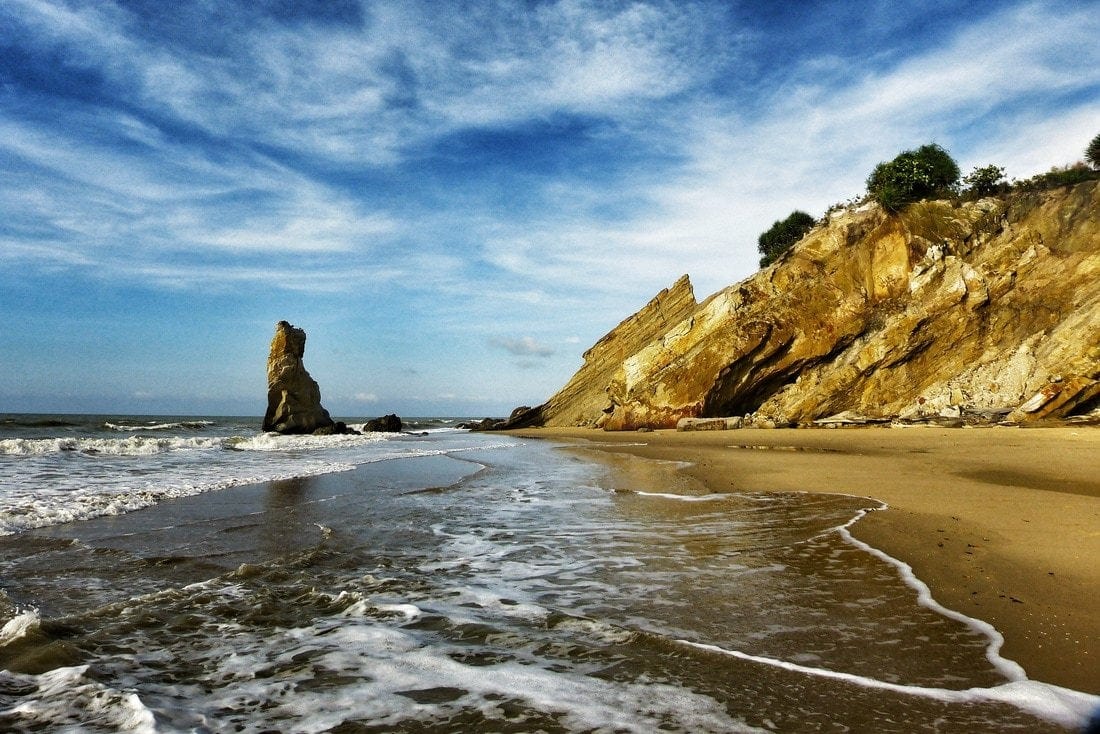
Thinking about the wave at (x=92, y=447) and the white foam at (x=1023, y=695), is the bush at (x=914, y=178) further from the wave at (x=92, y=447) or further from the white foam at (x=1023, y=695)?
the wave at (x=92, y=447)

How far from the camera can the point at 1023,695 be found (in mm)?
2783

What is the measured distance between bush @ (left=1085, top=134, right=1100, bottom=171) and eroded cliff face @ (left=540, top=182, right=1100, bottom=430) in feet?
A: 9.14

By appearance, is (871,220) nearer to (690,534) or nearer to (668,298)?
(668,298)

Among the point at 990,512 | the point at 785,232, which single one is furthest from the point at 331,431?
the point at 990,512

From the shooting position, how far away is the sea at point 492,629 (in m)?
2.76

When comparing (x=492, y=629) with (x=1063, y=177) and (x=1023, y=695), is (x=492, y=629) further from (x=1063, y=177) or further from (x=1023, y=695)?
(x=1063, y=177)

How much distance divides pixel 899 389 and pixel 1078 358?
6891mm

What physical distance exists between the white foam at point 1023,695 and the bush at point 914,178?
28.5 m

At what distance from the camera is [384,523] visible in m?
7.75

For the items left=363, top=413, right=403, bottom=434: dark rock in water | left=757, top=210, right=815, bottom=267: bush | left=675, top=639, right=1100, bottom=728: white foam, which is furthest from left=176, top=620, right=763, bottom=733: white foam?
left=363, top=413, right=403, bottom=434: dark rock in water

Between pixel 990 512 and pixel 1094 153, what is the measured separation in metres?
25.5

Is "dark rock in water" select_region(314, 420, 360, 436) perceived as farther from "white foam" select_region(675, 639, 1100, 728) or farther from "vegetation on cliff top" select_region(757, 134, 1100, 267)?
"white foam" select_region(675, 639, 1100, 728)

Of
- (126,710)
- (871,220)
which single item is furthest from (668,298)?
(126,710)

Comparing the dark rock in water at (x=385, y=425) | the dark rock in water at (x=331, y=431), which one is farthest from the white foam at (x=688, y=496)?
the dark rock in water at (x=385, y=425)
